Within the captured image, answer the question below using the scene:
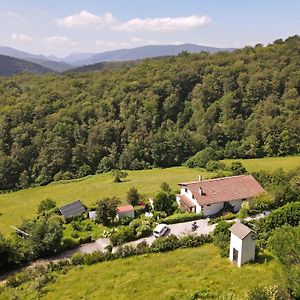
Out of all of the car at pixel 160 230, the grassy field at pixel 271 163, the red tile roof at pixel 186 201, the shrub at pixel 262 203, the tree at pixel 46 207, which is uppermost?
the shrub at pixel 262 203

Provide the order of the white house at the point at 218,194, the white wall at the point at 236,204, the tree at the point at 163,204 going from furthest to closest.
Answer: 1. the tree at the point at 163,204
2. the white wall at the point at 236,204
3. the white house at the point at 218,194

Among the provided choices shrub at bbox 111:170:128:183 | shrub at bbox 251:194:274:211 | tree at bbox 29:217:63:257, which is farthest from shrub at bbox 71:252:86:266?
shrub at bbox 111:170:128:183

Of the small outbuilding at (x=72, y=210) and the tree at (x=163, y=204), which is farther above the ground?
the tree at (x=163, y=204)

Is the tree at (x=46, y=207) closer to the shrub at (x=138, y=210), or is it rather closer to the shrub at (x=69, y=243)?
the shrub at (x=138, y=210)

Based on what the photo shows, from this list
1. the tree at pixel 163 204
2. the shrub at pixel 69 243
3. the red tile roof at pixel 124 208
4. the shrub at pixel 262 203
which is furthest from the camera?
the tree at pixel 163 204

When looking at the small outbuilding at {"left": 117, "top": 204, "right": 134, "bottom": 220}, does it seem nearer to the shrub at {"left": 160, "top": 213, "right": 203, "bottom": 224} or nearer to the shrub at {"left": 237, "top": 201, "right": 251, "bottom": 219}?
the shrub at {"left": 160, "top": 213, "right": 203, "bottom": 224}

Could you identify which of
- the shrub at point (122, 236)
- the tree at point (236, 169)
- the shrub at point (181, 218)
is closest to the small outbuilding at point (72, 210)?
the shrub at point (122, 236)

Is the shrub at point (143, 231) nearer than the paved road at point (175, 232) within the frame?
No
